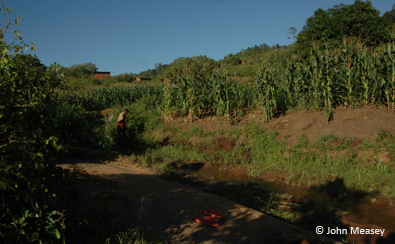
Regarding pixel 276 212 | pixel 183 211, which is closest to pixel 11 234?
pixel 183 211

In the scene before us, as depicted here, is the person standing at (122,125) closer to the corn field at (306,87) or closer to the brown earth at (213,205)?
the brown earth at (213,205)

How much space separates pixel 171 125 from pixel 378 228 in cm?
1021

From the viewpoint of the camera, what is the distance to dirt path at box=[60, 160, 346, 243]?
3.90 meters

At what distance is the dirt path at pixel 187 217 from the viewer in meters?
3.90

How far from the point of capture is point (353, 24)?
18.1m

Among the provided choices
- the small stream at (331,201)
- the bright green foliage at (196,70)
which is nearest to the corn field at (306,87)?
the bright green foliage at (196,70)

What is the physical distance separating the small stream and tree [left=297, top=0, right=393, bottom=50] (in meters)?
12.4

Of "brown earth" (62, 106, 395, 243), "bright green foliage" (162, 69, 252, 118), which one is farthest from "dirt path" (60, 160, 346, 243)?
"bright green foliage" (162, 69, 252, 118)

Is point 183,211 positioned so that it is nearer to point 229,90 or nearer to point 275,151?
point 275,151

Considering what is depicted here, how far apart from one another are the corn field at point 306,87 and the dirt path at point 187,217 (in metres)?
6.58

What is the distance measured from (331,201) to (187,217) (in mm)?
4050

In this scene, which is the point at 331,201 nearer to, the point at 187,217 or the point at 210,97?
the point at 187,217

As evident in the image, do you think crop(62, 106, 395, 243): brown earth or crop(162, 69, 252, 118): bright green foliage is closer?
crop(62, 106, 395, 243): brown earth

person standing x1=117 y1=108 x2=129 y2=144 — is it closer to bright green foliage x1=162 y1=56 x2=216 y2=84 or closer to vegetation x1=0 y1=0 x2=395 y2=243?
vegetation x1=0 y1=0 x2=395 y2=243
